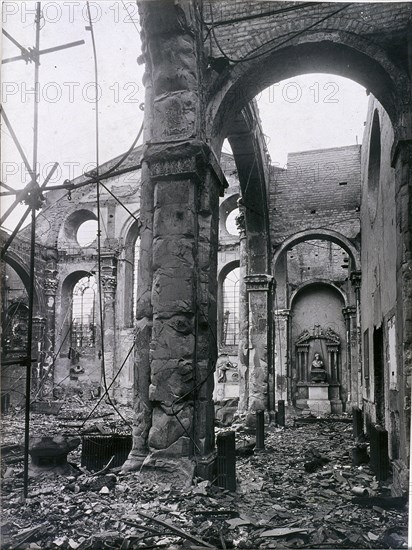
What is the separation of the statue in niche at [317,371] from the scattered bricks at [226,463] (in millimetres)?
13537

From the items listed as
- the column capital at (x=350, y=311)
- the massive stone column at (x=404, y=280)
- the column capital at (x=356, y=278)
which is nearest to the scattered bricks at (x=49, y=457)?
the massive stone column at (x=404, y=280)

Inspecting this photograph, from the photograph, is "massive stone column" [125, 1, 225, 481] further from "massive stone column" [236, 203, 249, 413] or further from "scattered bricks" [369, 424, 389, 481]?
"massive stone column" [236, 203, 249, 413]

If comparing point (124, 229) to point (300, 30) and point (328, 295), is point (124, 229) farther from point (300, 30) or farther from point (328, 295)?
point (300, 30)

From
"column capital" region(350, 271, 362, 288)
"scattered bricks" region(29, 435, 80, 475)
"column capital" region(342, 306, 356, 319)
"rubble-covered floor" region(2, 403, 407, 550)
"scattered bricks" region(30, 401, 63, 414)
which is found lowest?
"scattered bricks" region(30, 401, 63, 414)

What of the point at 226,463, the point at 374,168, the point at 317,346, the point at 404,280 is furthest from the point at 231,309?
the point at 404,280

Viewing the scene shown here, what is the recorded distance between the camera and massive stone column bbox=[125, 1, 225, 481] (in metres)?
5.81

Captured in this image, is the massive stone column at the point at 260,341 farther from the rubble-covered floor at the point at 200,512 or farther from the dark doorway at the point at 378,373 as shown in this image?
the rubble-covered floor at the point at 200,512

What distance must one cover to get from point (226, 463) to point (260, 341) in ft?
21.9

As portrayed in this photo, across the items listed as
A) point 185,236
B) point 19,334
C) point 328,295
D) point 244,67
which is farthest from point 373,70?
point 19,334

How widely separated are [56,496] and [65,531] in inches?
43.8

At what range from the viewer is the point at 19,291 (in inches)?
786

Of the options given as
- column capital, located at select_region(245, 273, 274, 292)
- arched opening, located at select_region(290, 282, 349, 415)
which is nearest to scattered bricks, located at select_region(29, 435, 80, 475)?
column capital, located at select_region(245, 273, 274, 292)

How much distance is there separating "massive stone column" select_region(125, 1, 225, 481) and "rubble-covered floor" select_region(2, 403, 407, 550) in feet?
1.82

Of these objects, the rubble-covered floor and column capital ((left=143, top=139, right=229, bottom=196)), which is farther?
column capital ((left=143, top=139, right=229, bottom=196))
